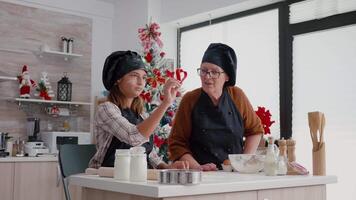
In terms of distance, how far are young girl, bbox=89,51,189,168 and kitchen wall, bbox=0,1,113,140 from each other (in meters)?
3.21

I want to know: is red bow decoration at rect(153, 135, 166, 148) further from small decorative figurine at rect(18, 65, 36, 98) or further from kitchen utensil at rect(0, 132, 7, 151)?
small decorative figurine at rect(18, 65, 36, 98)

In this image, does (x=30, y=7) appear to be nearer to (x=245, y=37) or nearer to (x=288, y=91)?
(x=245, y=37)

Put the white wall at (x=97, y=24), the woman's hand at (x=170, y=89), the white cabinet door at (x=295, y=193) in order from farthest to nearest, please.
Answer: the white wall at (x=97, y=24), the woman's hand at (x=170, y=89), the white cabinet door at (x=295, y=193)

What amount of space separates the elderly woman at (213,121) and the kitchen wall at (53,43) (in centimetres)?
334

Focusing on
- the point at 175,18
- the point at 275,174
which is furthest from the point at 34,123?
the point at 275,174

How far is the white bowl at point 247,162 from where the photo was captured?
73.7 inches

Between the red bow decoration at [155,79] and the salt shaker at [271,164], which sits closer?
the salt shaker at [271,164]

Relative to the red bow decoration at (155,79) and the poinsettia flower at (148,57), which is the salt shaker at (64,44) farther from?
the red bow decoration at (155,79)

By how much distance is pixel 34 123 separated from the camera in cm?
488

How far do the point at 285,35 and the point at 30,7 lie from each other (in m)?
2.91

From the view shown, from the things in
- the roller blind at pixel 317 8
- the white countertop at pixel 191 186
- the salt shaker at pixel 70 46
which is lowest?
the white countertop at pixel 191 186

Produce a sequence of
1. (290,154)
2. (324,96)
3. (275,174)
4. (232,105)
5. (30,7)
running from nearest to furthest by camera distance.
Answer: (275,174), (290,154), (232,105), (324,96), (30,7)

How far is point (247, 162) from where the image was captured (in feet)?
6.18

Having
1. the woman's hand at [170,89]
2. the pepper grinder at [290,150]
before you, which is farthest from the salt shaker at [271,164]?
the woman's hand at [170,89]
